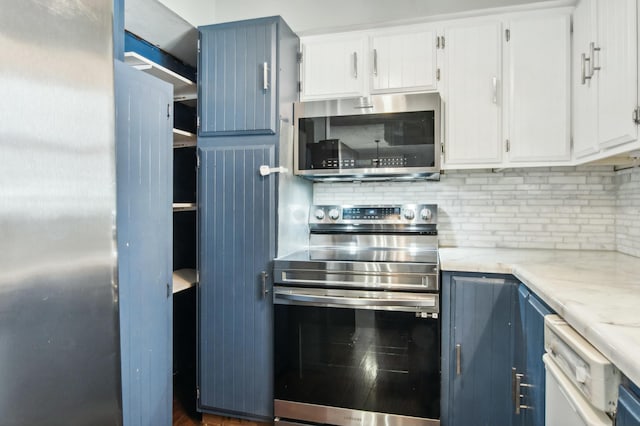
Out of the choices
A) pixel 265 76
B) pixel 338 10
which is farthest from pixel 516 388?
pixel 338 10

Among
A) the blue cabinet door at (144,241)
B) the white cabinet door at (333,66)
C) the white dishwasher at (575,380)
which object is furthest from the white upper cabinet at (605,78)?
the blue cabinet door at (144,241)

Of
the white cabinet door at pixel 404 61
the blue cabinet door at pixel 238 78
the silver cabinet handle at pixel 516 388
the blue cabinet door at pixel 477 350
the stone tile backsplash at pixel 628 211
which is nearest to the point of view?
the silver cabinet handle at pixel 516 388

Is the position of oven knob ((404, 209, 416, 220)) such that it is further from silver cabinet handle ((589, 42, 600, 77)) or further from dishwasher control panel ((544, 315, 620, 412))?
dishwasher control panel ((544, 315, 620, 412))

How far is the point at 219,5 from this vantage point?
2.58 meters

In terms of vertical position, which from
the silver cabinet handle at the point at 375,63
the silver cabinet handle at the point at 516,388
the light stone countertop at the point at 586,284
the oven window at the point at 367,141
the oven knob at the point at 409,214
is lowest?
the silver cabinet handle at the point at 516,388

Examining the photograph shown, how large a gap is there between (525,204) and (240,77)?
1840 mm

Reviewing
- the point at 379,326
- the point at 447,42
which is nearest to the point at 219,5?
the point at 447,42

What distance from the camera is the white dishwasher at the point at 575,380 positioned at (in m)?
0.80

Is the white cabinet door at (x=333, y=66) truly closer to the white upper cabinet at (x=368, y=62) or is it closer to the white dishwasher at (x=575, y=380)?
the white upper cabinet at (x=368, y=62)

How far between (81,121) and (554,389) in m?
1.40

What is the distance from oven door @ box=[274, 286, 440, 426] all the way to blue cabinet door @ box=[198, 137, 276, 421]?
0.11 meters

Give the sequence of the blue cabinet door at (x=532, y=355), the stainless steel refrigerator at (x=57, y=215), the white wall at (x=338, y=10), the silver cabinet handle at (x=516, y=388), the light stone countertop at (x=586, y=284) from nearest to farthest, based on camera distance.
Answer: the stainless steel refrigerator at (x=57, y=215), the light stone countertop at (x=586, y=284), the blue cabinet door at (x=532, y=355), the silver cabinet handle at (x=516, y=388), the white wall at (x=338, y=10)

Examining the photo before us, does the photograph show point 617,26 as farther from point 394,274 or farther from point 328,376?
point 328,376

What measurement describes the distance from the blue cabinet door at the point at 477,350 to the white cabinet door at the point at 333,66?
1250 millimetres
